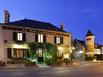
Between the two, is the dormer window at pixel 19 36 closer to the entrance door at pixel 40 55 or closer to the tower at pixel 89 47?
the entrance door at pixel 40 55

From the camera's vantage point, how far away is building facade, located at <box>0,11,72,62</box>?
156 feet

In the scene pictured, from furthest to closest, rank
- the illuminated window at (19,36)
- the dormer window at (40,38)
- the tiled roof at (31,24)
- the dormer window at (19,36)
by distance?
the dormer window at (40,38), the tiled roof at (31,24), the illuminated window at (19,36), the dormer window at (19,36)

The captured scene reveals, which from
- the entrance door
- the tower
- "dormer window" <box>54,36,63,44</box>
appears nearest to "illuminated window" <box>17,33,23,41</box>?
the entrance door

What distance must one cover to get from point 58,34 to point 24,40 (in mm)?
8030

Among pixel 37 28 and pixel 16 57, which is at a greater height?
pixel 37 28

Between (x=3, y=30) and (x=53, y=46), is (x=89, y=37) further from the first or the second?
(x=3, y=30)

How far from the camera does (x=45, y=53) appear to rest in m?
50.0

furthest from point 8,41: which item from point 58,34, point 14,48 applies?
point 58,34

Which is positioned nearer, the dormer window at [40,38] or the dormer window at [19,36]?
the dormer window at [19,36]

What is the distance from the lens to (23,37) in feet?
164

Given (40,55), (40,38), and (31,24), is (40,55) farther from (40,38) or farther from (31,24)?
(31,24)

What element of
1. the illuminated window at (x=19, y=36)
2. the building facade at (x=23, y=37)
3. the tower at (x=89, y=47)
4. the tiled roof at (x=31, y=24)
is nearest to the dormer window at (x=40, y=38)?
the building facade at (x=23, y=37)

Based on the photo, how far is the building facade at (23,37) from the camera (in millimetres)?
47562

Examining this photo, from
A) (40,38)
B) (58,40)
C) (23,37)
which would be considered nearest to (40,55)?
(40,38)
